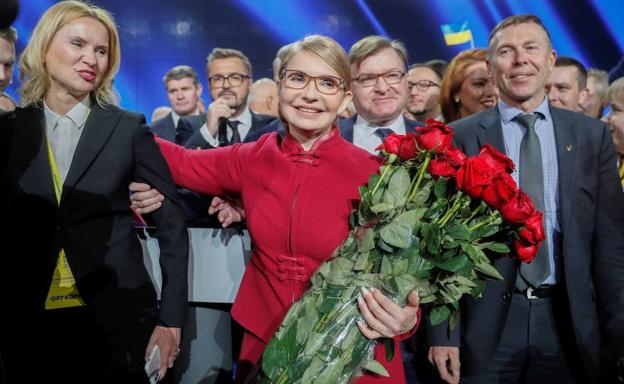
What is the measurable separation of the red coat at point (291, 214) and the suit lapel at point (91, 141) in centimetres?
42

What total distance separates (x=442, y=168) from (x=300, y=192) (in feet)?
1.66

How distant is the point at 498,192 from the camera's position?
1538mm

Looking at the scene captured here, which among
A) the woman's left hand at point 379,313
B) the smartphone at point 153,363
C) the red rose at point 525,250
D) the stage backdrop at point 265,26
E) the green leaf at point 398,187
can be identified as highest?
the stage backdrop at point 265,26

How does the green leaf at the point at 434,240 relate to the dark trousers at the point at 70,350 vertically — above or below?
above

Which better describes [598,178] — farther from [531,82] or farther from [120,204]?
[120,204]

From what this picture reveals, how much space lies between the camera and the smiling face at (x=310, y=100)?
1.93 metres

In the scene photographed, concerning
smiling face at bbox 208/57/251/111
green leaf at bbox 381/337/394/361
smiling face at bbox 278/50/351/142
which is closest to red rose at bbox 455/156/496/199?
green leaf at bbox 381/337/394/361

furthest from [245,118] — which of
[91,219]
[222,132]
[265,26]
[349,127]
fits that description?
[91,219]

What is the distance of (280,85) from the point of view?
200 centimetres

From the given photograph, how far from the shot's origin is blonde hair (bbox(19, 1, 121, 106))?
2.01 metres

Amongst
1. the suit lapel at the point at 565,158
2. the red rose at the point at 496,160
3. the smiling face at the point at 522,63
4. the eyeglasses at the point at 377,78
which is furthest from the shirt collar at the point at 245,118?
the red rose at the point at 496,160

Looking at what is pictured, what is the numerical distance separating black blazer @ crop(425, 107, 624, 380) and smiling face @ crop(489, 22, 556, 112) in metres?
0.21

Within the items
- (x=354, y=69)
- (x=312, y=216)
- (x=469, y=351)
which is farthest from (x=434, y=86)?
(x=312, y=216)

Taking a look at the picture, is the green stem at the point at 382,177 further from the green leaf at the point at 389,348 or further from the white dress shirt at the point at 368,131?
the white dress shirt at the point at 368,131
